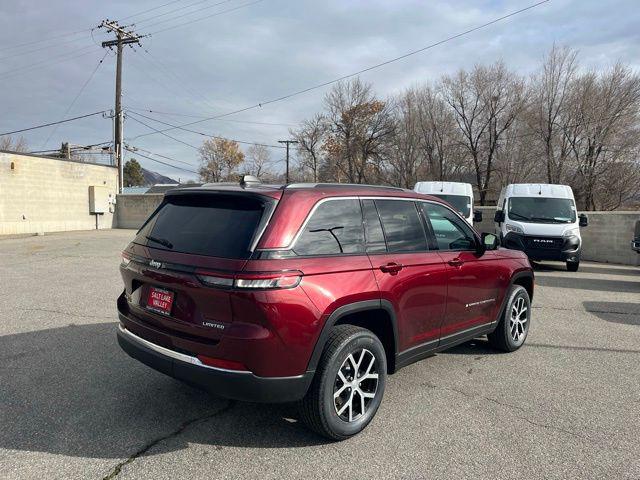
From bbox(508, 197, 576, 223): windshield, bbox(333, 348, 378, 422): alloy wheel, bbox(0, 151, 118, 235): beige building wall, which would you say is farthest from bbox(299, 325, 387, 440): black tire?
bbox(0, 151, 118, 235): beige building wall

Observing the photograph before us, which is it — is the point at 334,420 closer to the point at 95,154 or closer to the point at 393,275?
the point at 393,275

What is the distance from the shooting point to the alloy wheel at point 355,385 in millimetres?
3248

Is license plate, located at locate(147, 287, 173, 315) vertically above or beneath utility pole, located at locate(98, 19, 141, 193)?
beneath

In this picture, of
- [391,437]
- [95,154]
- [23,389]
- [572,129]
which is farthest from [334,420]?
[95,154]

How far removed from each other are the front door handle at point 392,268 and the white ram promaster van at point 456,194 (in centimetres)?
1158

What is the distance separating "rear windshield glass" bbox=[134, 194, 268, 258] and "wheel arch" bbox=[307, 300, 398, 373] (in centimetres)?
74

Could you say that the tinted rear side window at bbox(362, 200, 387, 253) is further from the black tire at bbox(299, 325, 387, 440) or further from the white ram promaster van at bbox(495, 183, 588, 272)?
the white ram promaster van at bbox(495, 183, 588, 272)

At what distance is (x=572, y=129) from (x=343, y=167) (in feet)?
77.0

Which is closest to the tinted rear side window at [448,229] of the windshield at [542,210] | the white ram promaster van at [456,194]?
the windshield at [542,210]

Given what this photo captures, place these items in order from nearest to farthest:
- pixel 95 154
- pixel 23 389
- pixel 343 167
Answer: pixel 23 389, pixel 95 154, pixel 343 167

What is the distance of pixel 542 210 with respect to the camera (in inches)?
495

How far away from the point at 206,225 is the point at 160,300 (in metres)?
0.61

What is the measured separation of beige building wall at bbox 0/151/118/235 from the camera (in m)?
22.0

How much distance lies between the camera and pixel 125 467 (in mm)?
2830
